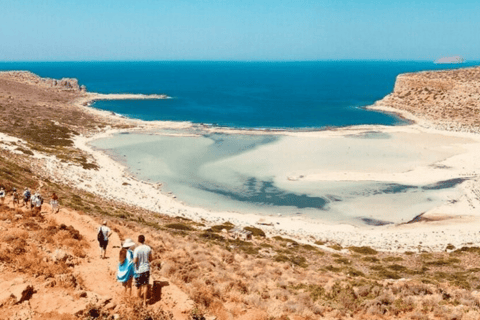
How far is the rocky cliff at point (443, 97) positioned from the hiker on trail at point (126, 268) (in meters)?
89.2

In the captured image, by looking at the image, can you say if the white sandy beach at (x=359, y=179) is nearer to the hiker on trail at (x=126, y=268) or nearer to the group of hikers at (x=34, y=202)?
the group of hikers at (x=34, y=202)

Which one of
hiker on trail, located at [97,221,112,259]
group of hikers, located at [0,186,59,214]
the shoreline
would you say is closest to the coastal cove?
the shoreline

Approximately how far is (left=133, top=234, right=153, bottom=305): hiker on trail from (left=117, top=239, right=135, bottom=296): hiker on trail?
25 cm

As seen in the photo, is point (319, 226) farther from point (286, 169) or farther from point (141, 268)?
point (141, 268)

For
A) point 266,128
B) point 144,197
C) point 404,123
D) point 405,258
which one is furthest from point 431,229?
point 404,123

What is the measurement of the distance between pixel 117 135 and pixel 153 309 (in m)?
72.0

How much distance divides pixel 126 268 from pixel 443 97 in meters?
116

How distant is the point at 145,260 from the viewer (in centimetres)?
1064

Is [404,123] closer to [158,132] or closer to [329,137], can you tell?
[329,137]

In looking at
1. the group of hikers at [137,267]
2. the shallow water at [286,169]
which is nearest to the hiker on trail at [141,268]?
the group of hikers at [137,267]

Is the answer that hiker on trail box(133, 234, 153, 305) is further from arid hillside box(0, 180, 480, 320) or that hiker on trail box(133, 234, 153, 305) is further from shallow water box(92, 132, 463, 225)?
shallow water box(92, 132, 463, 225)

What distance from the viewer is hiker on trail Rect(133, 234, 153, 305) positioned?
34.6 feet

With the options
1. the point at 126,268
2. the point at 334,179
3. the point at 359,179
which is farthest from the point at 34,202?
the point at 359,179

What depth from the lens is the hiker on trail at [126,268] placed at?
10781mm
